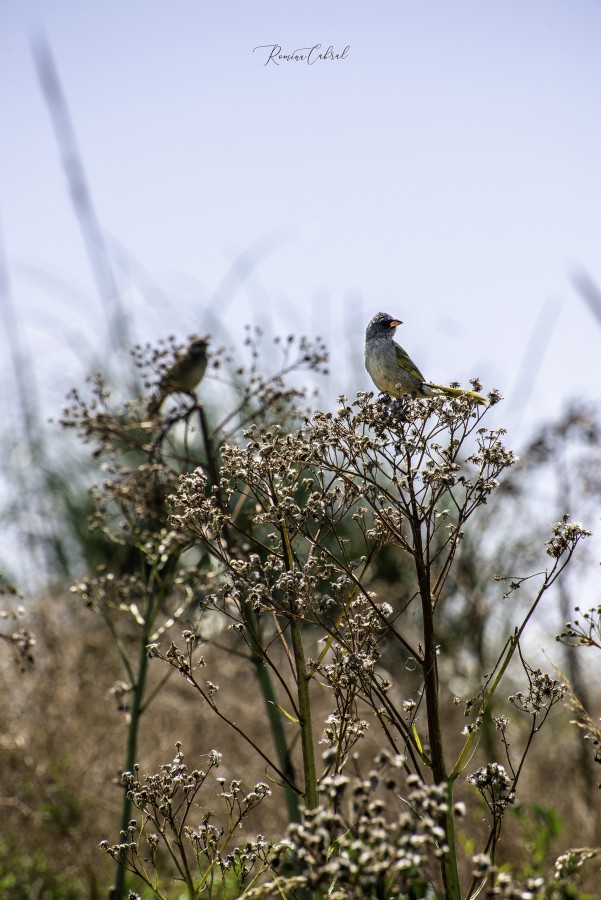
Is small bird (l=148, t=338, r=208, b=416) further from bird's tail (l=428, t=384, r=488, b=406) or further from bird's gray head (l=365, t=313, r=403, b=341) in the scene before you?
bird's tail (l=428, t=384, r=488, b=406)

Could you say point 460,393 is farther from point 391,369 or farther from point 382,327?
point 382,327

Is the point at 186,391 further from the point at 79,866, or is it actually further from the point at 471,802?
Answer: the point at 471,802

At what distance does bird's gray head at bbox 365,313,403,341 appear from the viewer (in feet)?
14.6

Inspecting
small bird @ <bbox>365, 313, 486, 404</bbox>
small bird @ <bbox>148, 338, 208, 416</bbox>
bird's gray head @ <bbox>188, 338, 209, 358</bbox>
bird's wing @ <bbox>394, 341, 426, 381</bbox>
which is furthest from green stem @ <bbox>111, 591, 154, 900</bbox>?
bird's wing @ <bbox>394, 341, 426, 381</bbox>

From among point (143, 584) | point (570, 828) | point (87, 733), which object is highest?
point (87, 733)

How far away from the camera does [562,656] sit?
921cm

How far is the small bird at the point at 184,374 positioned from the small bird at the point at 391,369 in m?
1.35

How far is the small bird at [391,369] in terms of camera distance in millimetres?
4102

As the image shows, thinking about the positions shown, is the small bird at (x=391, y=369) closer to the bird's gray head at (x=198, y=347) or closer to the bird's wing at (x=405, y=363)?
the bird's wing at (x=405, y=363)

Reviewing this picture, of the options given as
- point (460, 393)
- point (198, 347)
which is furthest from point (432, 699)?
point (198, 347)

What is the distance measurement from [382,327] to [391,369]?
40 cm

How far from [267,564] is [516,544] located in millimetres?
6554

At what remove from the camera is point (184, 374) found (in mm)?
5625

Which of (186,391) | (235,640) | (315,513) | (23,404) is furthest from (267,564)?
(235,640)
